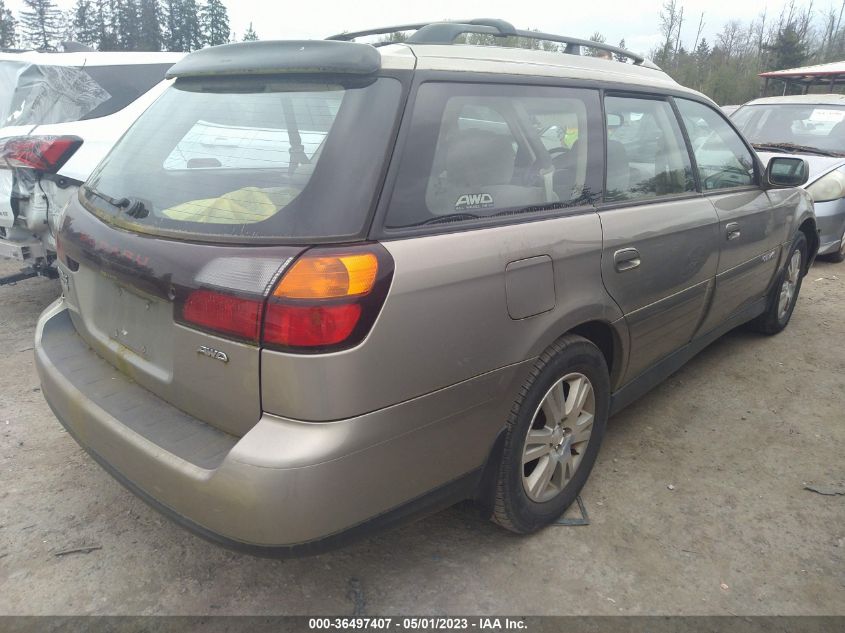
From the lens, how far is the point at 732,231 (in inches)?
132

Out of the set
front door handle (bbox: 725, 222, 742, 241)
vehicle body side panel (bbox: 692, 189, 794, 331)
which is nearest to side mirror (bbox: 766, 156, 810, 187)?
vehicle body side panel (bbox: 692, 189, 794, 331)

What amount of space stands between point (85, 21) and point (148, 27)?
5.23m

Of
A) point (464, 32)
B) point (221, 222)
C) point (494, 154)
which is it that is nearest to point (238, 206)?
point (221, 222)

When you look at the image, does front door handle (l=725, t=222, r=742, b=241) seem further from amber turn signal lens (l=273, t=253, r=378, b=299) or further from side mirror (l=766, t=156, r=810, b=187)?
amber turn signal lens (l=273, t=253, r=378, b=299)

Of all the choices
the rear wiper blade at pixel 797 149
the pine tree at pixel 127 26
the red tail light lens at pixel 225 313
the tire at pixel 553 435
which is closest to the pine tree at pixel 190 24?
the pine tree at pixel 127 26

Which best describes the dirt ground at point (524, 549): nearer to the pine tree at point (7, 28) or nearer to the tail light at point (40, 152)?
the tail light at point (40, 152)

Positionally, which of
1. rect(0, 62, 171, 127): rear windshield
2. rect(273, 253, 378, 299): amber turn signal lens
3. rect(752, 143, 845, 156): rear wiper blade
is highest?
rect(0, 62, 171, 127): rear windshield

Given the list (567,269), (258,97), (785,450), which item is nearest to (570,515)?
(567,269)

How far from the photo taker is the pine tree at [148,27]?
4791cm

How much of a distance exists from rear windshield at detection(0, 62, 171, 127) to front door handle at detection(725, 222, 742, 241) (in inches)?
161

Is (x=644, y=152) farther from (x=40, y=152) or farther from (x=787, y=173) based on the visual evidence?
(x=40, y=152)

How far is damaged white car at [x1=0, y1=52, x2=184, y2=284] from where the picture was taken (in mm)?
4141

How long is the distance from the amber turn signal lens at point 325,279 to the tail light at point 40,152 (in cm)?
330

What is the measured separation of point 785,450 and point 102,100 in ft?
16.2
